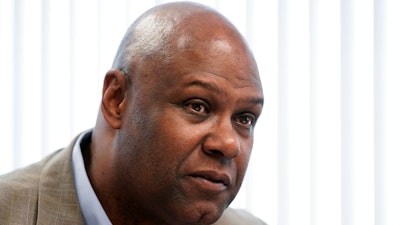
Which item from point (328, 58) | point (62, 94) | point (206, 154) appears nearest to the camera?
point (206, 154)

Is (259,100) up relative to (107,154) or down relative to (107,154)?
up

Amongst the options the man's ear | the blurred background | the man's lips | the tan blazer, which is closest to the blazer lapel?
the tan blazer

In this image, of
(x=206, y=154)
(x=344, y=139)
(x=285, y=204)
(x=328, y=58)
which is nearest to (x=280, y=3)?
(x=328, y=58)

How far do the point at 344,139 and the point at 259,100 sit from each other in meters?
0.92

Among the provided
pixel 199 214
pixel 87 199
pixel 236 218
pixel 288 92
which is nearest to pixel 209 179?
pixel 199 214

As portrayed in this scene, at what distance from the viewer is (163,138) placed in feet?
3.74

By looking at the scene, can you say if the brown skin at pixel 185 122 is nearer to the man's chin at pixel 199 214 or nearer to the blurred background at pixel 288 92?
the man's chin at pixel 199 214

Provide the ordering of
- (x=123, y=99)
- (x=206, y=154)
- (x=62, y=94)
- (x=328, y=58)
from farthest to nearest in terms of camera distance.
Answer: (x=328, y=58), (x=62, y=94), (x=123, y=99), (x=206, y=154)

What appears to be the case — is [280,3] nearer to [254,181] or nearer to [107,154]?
[254,181]

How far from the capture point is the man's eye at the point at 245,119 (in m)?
1.19

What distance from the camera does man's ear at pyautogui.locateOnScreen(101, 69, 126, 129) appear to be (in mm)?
1221

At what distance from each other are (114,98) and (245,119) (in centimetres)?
24

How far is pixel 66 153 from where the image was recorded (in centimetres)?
129

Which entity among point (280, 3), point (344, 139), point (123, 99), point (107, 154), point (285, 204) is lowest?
point (285, 204)
